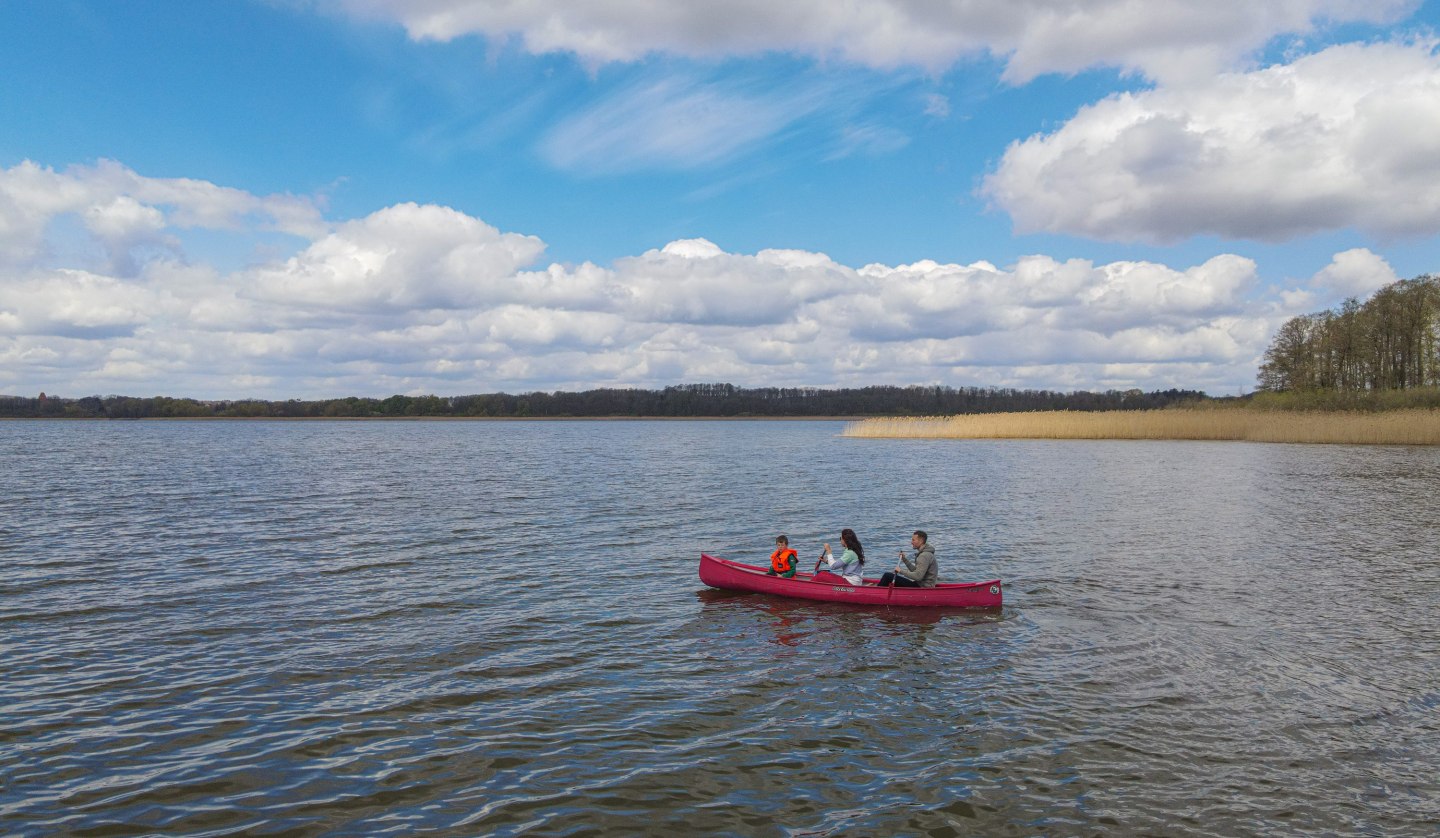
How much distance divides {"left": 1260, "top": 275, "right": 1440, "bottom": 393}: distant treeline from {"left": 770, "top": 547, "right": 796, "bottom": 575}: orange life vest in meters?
74.1

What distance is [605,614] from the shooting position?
1516 centimetres

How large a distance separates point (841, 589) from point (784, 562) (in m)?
1.30

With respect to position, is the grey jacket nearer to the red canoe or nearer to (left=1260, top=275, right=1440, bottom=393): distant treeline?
the red canoe

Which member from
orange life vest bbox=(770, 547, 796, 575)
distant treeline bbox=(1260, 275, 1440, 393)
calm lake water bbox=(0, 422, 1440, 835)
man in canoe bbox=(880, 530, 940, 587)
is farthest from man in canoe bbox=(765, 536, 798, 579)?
distant treeline bbox=(1260, 275, 1440, 393)

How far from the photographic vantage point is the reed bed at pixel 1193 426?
57688 mm

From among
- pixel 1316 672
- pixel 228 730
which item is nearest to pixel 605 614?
pixel 228 730

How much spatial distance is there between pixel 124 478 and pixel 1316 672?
50450 millimetres

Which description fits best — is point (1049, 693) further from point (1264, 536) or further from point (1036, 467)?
point (1036, 467)

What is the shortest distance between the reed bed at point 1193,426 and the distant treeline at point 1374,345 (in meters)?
9.50

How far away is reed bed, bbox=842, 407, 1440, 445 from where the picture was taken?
57688 mm

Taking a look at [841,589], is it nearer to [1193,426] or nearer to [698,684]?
[698,684]

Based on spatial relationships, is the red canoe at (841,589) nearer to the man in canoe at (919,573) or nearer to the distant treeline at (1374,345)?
the man in canoe at (919,573)

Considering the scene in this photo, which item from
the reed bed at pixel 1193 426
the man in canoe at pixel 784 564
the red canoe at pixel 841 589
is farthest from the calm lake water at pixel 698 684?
the reed bed at pixel 1193 426

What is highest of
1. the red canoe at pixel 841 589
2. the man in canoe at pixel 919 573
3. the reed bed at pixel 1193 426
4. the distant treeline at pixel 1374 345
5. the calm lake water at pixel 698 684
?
the distant treeline at pixel 1374 345
